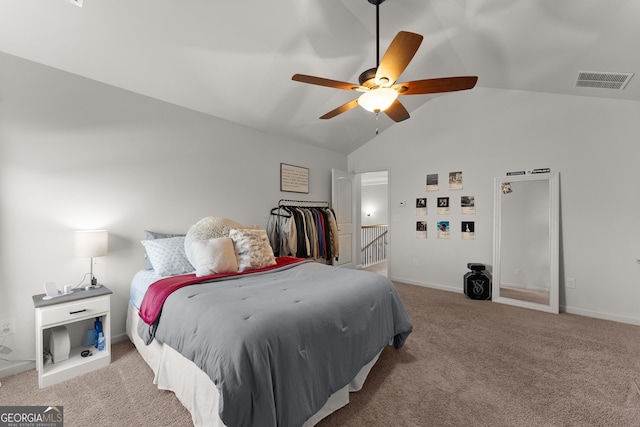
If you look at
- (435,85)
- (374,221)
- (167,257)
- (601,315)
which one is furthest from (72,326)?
(374,221)

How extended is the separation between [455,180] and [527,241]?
1307 millimetres

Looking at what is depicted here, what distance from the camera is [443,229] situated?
457 centimetres

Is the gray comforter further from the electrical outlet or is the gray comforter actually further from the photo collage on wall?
the photo collage on wall

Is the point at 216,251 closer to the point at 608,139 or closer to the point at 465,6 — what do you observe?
the point at 465,6

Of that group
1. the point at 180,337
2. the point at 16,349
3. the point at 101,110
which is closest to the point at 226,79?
the point at 101,110

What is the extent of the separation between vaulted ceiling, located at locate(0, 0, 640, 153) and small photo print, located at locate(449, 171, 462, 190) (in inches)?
56.6

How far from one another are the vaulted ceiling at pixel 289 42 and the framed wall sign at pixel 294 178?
1.20 m

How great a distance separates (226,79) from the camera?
298 cm

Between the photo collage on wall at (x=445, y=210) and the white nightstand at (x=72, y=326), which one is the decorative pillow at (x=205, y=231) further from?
the photo collage on wall at (x=445, y=210)

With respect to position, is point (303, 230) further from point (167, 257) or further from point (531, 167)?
point (531, 167)

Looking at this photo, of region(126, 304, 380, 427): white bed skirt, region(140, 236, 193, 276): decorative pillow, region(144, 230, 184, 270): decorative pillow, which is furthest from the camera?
region(144, 230, 184, 270): decorative pillow

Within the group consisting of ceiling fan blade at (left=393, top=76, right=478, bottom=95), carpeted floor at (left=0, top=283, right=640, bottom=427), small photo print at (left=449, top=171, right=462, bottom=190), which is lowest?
carpeted floor at (left=0, top=283, right=640, bottom=427)

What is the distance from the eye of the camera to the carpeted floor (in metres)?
1.71

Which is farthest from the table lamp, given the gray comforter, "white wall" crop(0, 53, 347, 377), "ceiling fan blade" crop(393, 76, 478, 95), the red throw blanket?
"ceiling fan blade" crop(393, 76, 478, 95)
